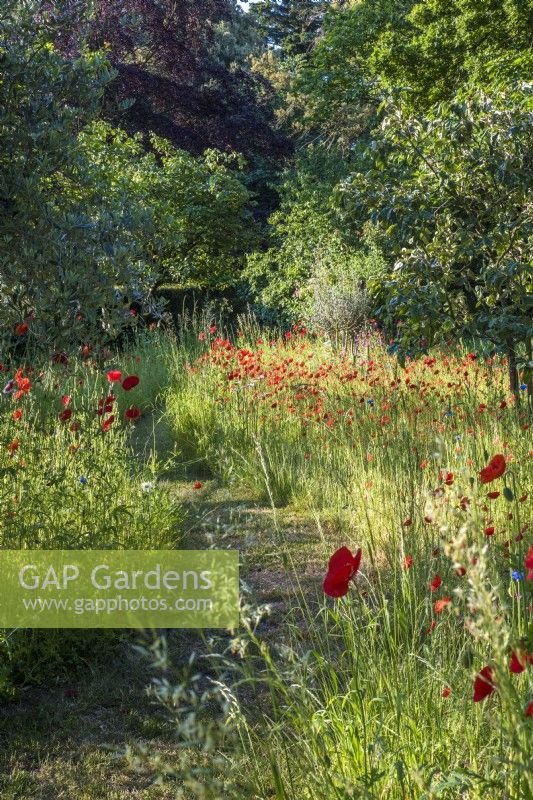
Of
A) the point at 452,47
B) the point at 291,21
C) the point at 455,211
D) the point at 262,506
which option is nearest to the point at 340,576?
the point at 262,506

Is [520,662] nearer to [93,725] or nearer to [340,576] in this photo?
[340,576]

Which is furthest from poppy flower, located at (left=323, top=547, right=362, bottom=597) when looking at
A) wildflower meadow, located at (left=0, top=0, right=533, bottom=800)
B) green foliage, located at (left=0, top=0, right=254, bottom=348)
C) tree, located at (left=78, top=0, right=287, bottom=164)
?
tree, located at (left=78, top=0, right=287, bottom=164)

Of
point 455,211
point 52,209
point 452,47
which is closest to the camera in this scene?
point 52,209

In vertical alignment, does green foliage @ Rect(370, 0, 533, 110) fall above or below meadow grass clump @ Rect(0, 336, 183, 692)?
above

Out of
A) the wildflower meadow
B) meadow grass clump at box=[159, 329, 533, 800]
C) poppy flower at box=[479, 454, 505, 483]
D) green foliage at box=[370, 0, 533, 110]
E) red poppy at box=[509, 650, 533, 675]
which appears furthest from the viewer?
green foliage at box=[370, 0, 533, 110]

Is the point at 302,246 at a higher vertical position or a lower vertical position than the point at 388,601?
higher

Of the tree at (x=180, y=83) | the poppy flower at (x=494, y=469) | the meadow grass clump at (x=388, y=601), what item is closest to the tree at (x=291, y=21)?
the tree at (x=180, y=83)

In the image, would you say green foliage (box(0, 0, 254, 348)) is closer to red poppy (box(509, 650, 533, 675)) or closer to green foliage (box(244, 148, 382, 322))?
red poppy (box(509, 650, 533, 675))

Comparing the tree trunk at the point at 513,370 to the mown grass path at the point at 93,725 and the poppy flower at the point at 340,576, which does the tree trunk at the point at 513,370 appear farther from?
the poppy flower at the point at 340,576

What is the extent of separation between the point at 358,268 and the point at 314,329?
83.0 inches

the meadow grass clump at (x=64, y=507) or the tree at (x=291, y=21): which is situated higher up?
the tree at (x=291, y=21)

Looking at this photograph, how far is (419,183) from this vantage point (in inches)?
214

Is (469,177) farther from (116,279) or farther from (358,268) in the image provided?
(358,268)

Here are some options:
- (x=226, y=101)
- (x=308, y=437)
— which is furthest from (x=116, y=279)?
(x=226, y=101)
